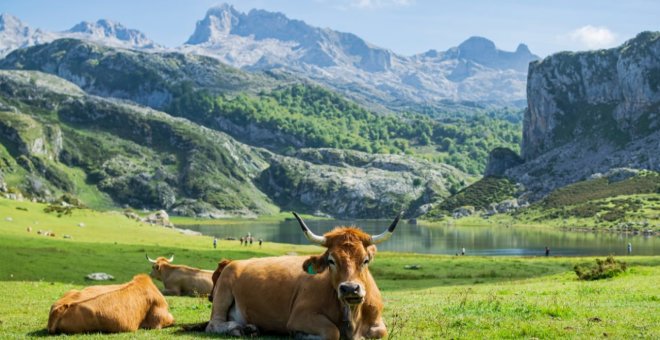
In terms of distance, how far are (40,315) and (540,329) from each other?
16.1m

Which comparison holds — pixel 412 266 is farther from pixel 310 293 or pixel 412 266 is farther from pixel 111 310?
pixel 310 293

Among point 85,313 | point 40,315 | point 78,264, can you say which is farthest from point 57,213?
point 85,313

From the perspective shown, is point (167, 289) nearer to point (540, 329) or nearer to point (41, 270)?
point (41, 270)

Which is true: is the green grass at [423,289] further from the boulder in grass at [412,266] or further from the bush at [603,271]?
the boulder in grass at [412,266]

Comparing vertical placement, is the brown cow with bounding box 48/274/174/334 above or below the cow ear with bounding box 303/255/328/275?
below

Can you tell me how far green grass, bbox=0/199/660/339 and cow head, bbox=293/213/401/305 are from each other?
8.13 ft

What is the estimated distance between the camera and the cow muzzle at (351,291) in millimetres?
12766

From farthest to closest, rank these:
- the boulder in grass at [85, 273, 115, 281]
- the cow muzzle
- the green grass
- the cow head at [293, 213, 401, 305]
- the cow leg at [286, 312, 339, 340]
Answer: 1. the boulder in grass at [85, 273, 115, 281]
2. the green grass
3. the cow leg at [286, 312, 339, 340]
4. the cow head at [293, 213, 401, 305]
5. the cow muzzle

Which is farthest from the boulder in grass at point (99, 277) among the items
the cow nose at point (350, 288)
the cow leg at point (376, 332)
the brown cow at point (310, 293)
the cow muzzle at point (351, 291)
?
the cow nose at point (350, 288)

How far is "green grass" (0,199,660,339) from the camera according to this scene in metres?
16.7

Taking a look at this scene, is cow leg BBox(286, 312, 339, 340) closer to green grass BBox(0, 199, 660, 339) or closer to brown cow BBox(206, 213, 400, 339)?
brown cow BBox(206, 213, 400, 339)

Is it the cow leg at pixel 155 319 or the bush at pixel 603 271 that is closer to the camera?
the cow leg at pixel 155 319

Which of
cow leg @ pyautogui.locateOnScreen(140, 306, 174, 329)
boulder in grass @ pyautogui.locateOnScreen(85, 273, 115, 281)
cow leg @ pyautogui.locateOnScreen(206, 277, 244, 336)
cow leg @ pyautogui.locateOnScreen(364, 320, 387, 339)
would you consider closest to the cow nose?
cow leg @ pyautogui.locateOnScreen(364, 320, 387, 339)

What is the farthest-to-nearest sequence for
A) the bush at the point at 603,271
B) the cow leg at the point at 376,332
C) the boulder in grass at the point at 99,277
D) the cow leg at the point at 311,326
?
the boulder in grass at the point at 99,277 < the bush at the point at 603,271 < the cow leg at the point at 376,332 < the cow leg at the point at 311,326
